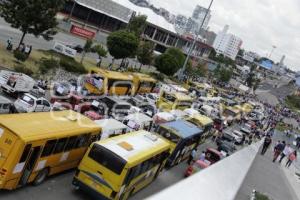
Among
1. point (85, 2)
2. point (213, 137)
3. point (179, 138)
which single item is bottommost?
point (213, 137)

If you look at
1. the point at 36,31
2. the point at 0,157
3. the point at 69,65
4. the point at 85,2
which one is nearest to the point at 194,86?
the point at 85,2

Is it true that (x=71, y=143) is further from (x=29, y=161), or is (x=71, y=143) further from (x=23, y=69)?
(x=23, y=69)

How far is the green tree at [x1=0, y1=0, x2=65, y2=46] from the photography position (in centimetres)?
3372

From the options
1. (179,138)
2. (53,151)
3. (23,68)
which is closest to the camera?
(53,151)

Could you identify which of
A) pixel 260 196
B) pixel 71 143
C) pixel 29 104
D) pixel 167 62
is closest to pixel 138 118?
pixel 29 104

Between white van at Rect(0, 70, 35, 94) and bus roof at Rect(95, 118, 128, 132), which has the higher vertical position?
bus roof at Rect(95, 118, 128, 132)

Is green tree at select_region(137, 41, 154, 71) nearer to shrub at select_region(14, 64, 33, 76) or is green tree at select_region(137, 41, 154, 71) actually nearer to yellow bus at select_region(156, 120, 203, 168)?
shrub at select_region(14, 64, 33, 76)

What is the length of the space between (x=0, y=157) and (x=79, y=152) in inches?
182

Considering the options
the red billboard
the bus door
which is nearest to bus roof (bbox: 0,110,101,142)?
the bus door

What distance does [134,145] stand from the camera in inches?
673

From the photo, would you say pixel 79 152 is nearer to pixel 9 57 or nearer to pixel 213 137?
pixel 9 57

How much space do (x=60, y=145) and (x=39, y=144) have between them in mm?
1587

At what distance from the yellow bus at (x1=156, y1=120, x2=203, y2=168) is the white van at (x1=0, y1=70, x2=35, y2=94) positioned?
8.94m

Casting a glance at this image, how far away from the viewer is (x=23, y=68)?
3128 cm
